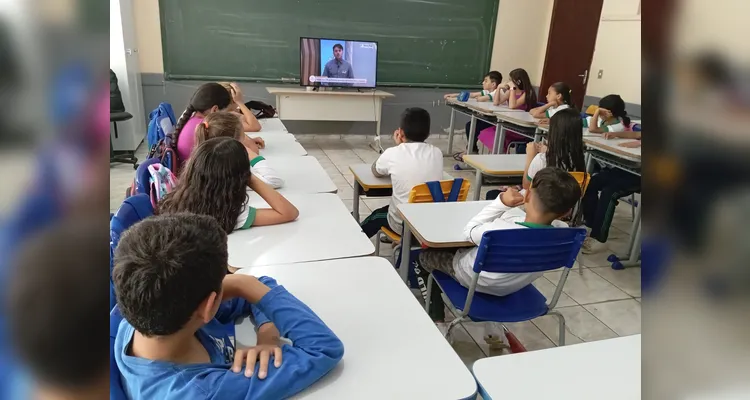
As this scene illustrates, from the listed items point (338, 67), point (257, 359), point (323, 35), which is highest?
point (323, 35)

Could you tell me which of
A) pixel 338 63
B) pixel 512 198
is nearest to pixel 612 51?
pixel 338 63

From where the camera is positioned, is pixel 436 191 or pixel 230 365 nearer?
pixel 230 365

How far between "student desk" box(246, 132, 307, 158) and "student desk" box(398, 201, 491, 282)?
3.32 ft

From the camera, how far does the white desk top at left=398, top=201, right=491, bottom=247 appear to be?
1869 mm

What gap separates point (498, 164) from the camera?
308 centimetres

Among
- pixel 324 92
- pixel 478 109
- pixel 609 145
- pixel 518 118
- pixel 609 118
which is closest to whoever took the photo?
pixel 609 145

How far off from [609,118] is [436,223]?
2.54 meters

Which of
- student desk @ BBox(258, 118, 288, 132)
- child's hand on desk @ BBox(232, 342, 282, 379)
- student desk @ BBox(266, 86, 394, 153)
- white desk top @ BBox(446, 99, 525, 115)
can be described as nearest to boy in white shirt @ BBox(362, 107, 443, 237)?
student desk @ BBox(258, 118, 288, 132)

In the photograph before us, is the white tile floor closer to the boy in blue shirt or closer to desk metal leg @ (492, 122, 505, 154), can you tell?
the boy in blue shirt

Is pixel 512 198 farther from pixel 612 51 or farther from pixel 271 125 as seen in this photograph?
pixel 612 51

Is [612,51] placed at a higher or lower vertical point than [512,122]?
higher

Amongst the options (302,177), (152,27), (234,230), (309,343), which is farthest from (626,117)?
(152,27)

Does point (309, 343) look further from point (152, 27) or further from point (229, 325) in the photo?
point (152, 27)

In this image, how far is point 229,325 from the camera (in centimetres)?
118
